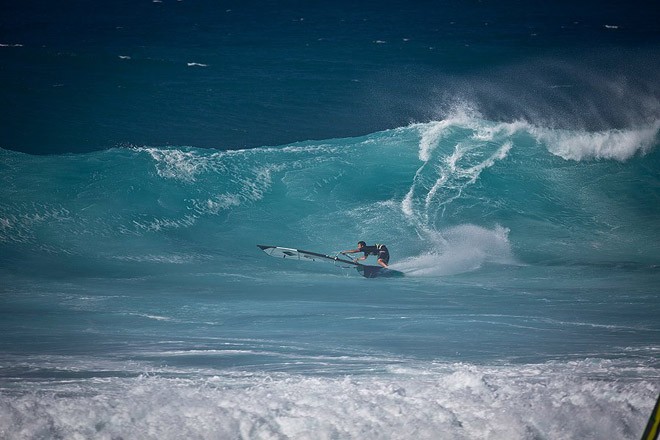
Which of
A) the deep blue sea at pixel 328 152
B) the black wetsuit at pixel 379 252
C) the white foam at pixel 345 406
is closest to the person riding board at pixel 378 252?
the black wetsuit at pixel 379 252

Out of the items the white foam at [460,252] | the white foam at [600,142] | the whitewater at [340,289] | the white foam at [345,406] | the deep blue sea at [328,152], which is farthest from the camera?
the white foam at [600,142]

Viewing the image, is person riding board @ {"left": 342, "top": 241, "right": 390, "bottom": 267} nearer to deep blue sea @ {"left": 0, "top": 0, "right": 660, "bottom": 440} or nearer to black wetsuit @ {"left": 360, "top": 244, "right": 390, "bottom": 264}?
black wetsuit @ {"left": 360, "top": 244, "right": 390, "bottom": 264}

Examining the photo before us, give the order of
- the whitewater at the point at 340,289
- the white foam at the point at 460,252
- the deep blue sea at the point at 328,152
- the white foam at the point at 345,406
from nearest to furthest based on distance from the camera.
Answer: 1. the white foam at the point at 345,406
2. the whitewater at the point at 340,289
3. the deep blue sea at the point at 328,152
4. the white foam at the point at 460,252

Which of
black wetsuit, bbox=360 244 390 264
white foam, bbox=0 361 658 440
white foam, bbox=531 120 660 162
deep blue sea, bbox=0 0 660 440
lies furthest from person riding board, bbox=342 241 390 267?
Answer: white foam, bbox=531 120 660 162

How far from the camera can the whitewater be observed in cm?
278

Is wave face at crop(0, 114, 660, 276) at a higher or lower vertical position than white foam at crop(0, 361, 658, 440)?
higher

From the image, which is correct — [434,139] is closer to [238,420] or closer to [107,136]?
[107,136]

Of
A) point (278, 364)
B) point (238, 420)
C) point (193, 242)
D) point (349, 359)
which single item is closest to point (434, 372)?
point (349, 359)

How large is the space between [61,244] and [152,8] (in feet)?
8.17

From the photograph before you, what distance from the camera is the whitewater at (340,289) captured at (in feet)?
9.11

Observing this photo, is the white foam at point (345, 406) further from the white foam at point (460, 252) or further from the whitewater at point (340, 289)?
the white foam at point (460, 252)

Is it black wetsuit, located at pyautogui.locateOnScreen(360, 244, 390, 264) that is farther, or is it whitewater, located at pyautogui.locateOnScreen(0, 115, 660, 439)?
black wetsuit, located at pyautogui.locateOnScreen(360, 244, 390, 264)

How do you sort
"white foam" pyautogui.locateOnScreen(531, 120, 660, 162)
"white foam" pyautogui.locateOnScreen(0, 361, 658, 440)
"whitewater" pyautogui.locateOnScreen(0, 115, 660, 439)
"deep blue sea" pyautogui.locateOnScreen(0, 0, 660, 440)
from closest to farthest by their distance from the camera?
"white foam" pyautogui.locateOnScreen(0, 361, 658, 440) → "whitewater" pyautogui.locateOnScreen(0, 115, 660, 439) → "deep blue sea" pyautogui.locateOnScreen(0, 0, 660, 440) → "white foam" pyautogui.locateOnScreen(531, 120, 660, 162)

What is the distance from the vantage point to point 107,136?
278 inches
